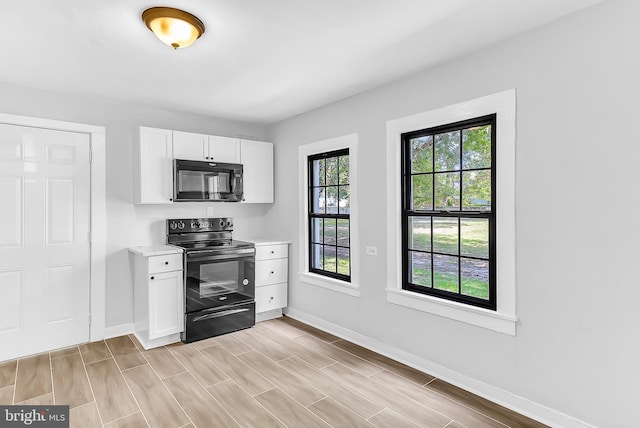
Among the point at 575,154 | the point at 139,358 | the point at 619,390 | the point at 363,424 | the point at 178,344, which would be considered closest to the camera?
the point at 619,390

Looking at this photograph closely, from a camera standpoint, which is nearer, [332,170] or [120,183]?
[120,183]

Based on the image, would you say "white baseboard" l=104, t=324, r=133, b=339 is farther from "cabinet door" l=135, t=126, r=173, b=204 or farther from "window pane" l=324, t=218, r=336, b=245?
"window pane" l=324, t=218, r=336, b=245

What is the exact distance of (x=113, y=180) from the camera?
12.2 feet

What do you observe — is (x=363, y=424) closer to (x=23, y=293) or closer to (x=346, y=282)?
(x=346, y=282)

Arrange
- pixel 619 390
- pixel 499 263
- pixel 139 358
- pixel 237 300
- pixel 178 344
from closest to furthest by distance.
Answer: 1. pixel 619 390
2. pixel 499 263
3. pixel 139 358
4. pixel 178 344
5. pixel 237 300

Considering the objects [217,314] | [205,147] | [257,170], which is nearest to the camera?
[217,314]

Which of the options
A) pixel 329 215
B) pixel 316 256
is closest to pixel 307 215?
pixel 329 215

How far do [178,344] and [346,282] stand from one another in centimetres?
182

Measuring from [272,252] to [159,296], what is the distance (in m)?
1.36

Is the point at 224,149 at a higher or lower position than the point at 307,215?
higher

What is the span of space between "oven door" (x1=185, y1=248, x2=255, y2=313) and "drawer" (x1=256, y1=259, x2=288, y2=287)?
A: 155 mm

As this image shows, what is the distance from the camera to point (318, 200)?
4.19 meters

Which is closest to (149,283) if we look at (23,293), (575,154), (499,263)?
(23,293)

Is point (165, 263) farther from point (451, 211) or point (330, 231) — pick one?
point (451, 211)
